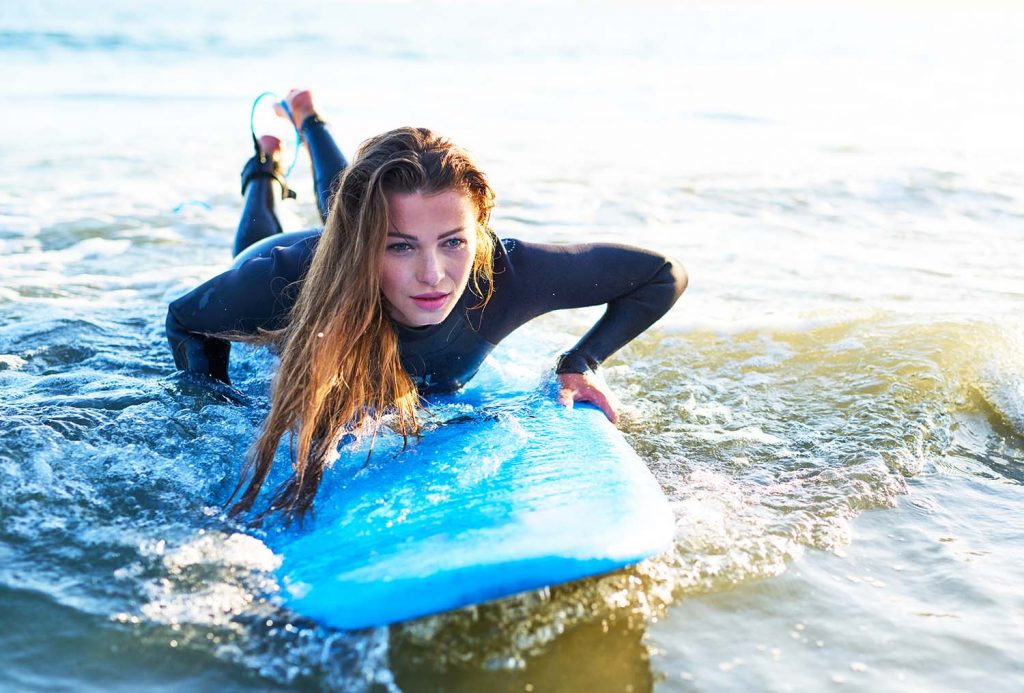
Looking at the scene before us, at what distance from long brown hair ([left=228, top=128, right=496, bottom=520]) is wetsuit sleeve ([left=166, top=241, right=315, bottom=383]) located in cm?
27

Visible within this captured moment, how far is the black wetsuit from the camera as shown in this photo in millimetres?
3311

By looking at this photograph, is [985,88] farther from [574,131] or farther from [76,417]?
[76,417]

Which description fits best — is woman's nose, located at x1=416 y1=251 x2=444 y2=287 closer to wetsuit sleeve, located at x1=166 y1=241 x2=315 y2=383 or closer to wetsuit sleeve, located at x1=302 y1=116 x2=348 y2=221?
wetsuit sleeve, located at x1=166 y1=241 x2=315 y2=383

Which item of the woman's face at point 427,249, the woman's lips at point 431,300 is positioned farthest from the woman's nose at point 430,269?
the woman's lips at point 431,300

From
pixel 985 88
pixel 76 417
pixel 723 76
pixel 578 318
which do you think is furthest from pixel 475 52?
pixel 76 417

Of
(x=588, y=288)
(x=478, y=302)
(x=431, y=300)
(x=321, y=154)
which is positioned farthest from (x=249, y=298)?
(x=321, y=154)

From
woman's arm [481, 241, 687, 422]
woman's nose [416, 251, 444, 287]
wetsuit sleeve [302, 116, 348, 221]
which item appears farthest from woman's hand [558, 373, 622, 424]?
wetsuit sleeve [302, 116, 348, 221]

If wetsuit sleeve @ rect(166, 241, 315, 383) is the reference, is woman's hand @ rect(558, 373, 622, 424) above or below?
below

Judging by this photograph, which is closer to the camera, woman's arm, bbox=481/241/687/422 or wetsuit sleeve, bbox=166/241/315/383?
wetsuit sleeve, bbox=166/241/315/383

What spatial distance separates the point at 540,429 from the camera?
123 inches

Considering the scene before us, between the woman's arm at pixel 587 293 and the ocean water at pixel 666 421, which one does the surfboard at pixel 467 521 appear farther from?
the woman's arm at pixel 587 293

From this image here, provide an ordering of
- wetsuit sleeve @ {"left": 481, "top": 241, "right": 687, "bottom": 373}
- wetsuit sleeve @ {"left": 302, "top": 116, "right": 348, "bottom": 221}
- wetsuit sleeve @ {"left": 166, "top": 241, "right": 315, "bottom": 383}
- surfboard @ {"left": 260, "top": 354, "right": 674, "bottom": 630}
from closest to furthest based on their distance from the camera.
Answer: surfboard @ {"left": 260, "top": 354, "right": 674, "bottom": 630}
wetsuit sleeve @ {"left": 166, "top": 241, "right": 315, "bottom": 383}
wetsuit sleeve @ {"left": 481, "top": 241, "right": 687, "bottom": 373}
wetsuit sleeve @ {"left": 302, "top": 116, "right": 348, "bottom": 221}

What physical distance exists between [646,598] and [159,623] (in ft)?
4.00

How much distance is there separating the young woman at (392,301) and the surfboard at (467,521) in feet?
0.50
